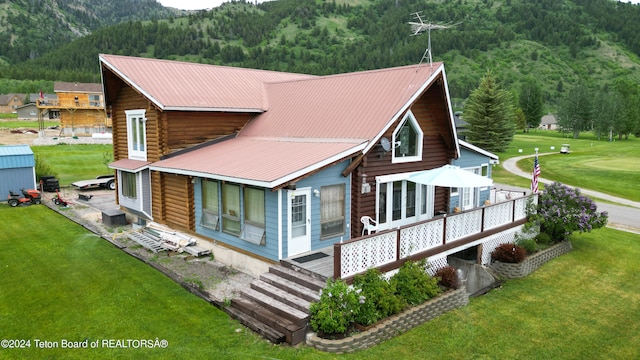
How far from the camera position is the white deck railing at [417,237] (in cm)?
1002

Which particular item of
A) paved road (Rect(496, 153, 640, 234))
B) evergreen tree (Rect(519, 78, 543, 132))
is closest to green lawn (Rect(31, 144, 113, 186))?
paved road (Rect(496, 153, 640, 234))

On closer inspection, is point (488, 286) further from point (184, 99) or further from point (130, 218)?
point (130, 218)

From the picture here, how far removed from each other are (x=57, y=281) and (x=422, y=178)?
11.2 metres

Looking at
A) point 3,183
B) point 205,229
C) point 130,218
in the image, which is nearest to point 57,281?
point 205,229

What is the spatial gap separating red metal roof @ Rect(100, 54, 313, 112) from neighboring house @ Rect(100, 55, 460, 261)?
0.19 feet

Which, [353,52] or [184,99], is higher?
[353,52]

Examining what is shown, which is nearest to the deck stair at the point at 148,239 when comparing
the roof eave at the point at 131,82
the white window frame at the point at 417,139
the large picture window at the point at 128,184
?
the large picture window at the point at 128,184

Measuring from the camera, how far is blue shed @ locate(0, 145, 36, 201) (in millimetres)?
22953

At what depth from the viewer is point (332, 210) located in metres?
12.8

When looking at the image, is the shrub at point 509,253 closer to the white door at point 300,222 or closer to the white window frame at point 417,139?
the white window frame at point 417,139

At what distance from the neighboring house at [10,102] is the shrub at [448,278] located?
133357 mm

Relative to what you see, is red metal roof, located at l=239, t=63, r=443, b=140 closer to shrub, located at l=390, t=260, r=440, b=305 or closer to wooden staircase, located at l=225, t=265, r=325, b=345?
shrub, located at l=390, t=260, r=440, b=305

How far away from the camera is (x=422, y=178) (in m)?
14.0

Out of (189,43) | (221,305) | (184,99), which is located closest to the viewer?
(221,305)
